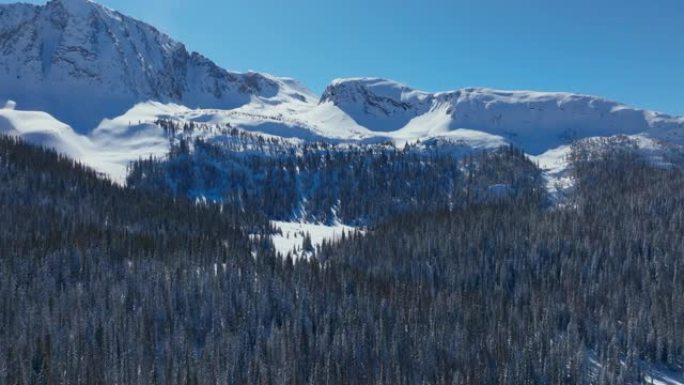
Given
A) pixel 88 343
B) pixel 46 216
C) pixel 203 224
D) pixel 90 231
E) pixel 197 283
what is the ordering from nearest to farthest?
pixel 88 343
pixel 197 283
pixel 90 231
pixel 46 216
pixel 203 224

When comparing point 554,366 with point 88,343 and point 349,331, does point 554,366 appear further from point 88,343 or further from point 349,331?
point 88,343

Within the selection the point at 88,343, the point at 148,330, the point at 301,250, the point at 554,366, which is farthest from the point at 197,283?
the point at 301,250

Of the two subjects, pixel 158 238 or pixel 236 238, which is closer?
pixel 158 238

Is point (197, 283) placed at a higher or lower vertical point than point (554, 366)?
higher

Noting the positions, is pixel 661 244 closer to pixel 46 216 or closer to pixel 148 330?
pixel 148 330

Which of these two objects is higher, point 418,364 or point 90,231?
point 90,231

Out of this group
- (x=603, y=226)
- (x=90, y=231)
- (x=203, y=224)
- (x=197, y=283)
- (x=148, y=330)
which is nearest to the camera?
(x=148, y=330)

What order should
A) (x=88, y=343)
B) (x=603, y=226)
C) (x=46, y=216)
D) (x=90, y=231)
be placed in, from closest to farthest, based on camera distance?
(x=88, y=343) → (x=90, y=231) → (x=46, y=216) → (x=603, y=226)

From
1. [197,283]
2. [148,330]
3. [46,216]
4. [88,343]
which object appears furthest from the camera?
[46,216]

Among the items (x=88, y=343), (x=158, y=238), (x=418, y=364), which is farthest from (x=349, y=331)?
(x=158, y=238)
